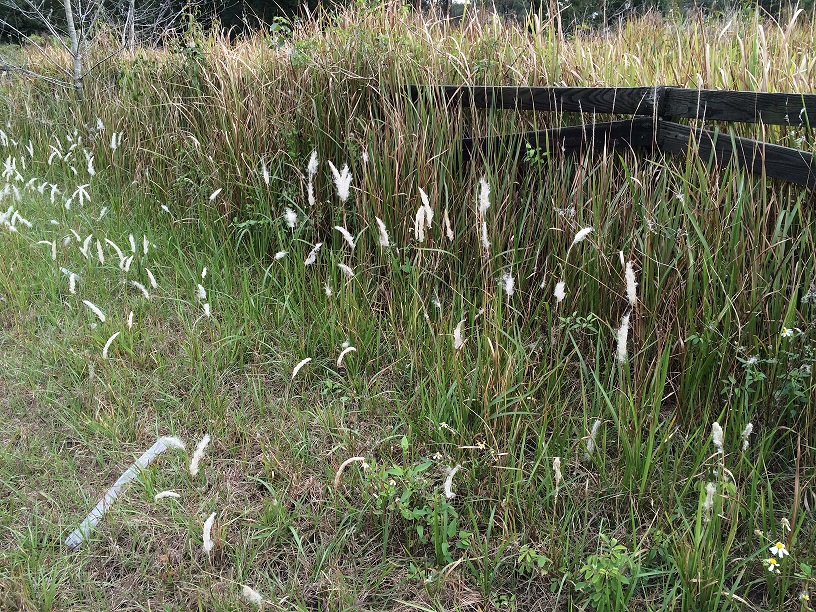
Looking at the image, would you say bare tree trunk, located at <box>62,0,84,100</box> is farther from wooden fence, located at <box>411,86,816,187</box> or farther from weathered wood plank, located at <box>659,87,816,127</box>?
weathered wood plank, located at <box>659,87,816,127</box>

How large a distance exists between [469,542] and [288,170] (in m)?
2.78

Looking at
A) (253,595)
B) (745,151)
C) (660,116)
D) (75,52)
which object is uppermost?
(75,52)

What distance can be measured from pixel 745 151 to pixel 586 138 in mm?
713

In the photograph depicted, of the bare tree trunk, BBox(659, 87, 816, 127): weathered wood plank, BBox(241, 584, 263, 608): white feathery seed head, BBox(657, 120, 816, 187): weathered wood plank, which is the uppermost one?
the bare tree trunk

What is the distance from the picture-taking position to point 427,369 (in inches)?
99.3

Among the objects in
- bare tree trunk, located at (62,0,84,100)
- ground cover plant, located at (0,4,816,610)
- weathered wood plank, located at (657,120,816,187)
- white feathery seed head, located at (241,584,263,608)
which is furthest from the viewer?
bare tree trunk, located at (62,0,84,100)

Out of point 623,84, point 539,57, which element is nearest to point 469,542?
point 623,84

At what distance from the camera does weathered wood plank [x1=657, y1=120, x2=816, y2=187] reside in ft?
7.38

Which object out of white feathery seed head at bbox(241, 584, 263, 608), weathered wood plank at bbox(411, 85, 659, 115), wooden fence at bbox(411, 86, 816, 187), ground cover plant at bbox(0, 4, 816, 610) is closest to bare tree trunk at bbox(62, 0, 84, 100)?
ground cover plant at bbox(0, 4, 816, 610)

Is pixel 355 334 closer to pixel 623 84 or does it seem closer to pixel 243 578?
pixel 243 578

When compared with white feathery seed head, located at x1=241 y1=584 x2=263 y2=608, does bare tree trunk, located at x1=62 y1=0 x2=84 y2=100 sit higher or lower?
higher

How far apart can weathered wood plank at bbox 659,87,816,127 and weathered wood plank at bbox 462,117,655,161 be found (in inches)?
4.7

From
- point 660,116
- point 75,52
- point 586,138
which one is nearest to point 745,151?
point 660,116

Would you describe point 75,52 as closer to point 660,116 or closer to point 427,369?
point 427,369
